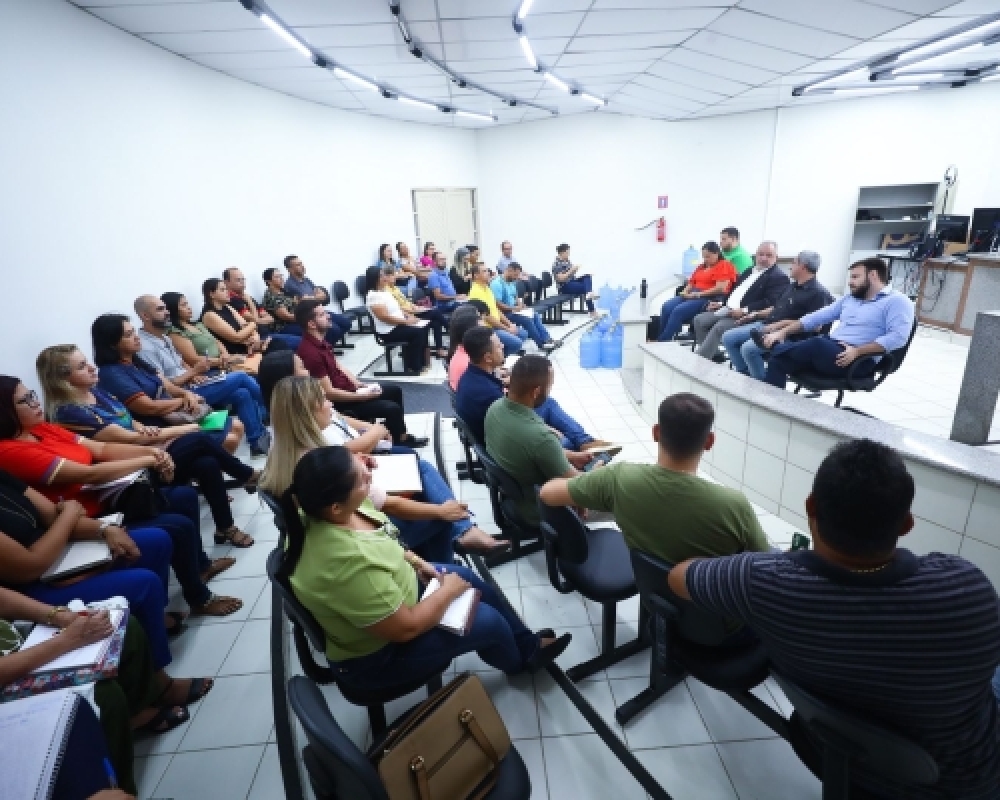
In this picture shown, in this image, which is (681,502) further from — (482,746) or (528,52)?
(528,52)

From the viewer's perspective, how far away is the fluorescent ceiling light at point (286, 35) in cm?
377

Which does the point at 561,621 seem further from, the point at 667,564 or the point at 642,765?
the point at 667,564

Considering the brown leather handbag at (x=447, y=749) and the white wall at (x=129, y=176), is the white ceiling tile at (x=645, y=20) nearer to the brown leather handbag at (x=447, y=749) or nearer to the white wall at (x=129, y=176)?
the white wall at (x=129, y=176)

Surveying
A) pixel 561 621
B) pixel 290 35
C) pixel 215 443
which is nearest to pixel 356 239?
pixel 290 35

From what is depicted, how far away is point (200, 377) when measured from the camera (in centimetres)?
365

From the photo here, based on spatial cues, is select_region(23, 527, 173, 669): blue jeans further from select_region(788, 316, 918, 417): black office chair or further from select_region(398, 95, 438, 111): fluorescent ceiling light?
select_region(398, 95, 438, 111): fluorescent ceiling light

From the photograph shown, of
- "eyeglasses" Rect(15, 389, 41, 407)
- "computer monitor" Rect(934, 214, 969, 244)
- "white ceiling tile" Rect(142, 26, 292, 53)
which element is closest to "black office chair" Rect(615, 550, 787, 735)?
"eyeglasses" Rect(15, 389, 41, 407)

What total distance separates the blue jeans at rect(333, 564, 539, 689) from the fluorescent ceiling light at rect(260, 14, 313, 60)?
4.31m

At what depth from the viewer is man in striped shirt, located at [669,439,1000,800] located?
91 centimetres

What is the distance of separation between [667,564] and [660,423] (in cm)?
39

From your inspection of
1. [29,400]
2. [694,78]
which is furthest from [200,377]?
[694,78]

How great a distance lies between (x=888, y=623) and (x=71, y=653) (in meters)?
2.08

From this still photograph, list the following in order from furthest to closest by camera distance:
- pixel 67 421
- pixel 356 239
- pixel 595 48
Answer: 1. pixel 356 239
2. pixel 595 48
3. pixel 67 421

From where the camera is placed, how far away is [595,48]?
501cm
